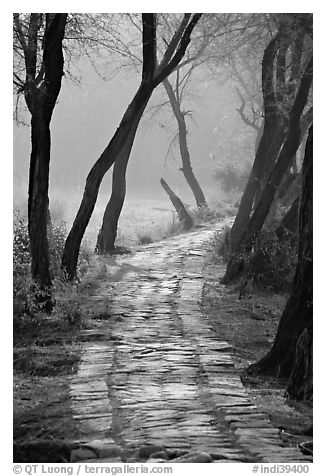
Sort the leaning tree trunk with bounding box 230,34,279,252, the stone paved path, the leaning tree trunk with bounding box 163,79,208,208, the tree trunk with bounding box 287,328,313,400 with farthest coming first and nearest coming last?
the leaning tree trunk with bounding box 163,79,208,208 < the leaning tree trunk with bounding box 230,34,279,252 < the tree trunk with bounding box 287,328,313,400 < the stone paved path

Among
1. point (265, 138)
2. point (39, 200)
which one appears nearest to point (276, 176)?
point (265, 138)

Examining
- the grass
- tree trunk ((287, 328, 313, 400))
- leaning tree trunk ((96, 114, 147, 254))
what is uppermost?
leaning tree trunk ((96, 114, 147, 254))

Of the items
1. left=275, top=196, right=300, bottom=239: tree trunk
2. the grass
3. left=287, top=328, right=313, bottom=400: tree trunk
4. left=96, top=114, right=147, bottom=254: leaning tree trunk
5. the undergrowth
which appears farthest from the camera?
left=96, top=114, right=147, bottom=254: leaning tree trunk

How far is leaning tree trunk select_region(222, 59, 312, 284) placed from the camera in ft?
40.7

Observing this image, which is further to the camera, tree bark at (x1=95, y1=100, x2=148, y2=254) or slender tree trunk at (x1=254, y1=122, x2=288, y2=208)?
tree bark at (x1=95, y1=100, x2=148, y2=254)

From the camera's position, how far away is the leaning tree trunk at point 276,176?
12.4 m

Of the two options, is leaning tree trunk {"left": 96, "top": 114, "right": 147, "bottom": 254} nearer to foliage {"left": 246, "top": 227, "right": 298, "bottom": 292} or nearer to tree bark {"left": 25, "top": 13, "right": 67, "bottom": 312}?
foliage {"left": 246, "top": 227, "right": 298, "bottom": 292}

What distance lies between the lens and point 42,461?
5.86 metres

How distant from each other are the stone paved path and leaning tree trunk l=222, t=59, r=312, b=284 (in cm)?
179

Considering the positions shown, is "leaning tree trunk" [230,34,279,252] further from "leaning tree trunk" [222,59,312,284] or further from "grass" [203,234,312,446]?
"leaning tree trunk" [222,59,312,284]

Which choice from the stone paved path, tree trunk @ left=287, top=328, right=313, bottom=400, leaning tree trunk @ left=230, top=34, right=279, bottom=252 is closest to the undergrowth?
the stone paved path

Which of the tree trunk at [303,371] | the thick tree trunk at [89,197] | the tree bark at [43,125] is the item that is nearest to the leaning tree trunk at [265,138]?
the thick tree trunk at [89,197]

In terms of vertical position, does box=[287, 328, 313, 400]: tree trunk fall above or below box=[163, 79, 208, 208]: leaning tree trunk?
below
